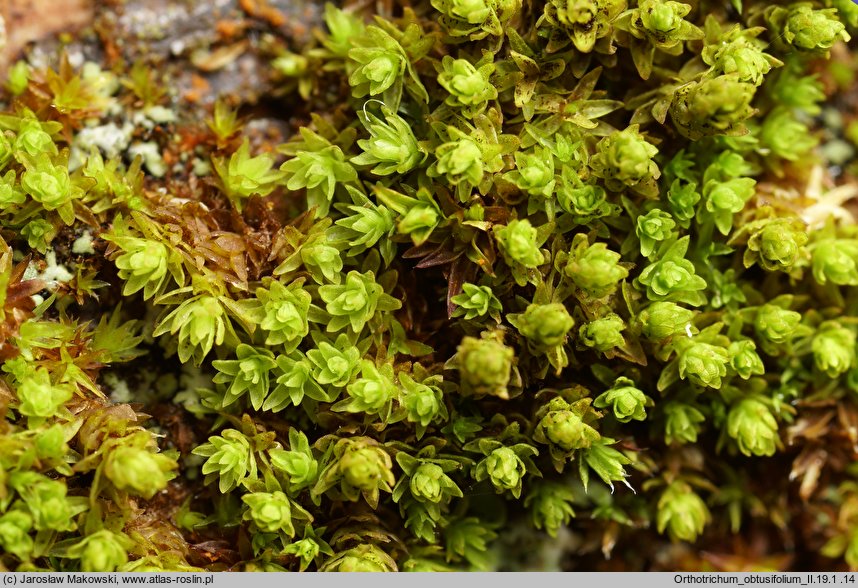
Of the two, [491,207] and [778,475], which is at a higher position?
[491,207]

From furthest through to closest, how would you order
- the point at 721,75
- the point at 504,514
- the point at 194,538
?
the point at 504,514 → the point at 194,538 → the point at 721,75

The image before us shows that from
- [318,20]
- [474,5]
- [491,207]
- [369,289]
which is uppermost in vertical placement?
[474,5]

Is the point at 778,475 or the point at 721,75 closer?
the point at 721,75

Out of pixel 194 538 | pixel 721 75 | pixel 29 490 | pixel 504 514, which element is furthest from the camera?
pixel 504 514

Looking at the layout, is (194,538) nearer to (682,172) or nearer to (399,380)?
(399,380)

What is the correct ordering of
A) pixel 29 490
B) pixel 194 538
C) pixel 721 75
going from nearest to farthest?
pixel 29 490
pixel 721 75
pixel 194 538

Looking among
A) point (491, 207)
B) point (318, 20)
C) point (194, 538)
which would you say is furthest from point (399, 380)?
point (318, 20)

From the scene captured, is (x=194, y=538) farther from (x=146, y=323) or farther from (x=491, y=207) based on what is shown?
(x=491, y=207)
